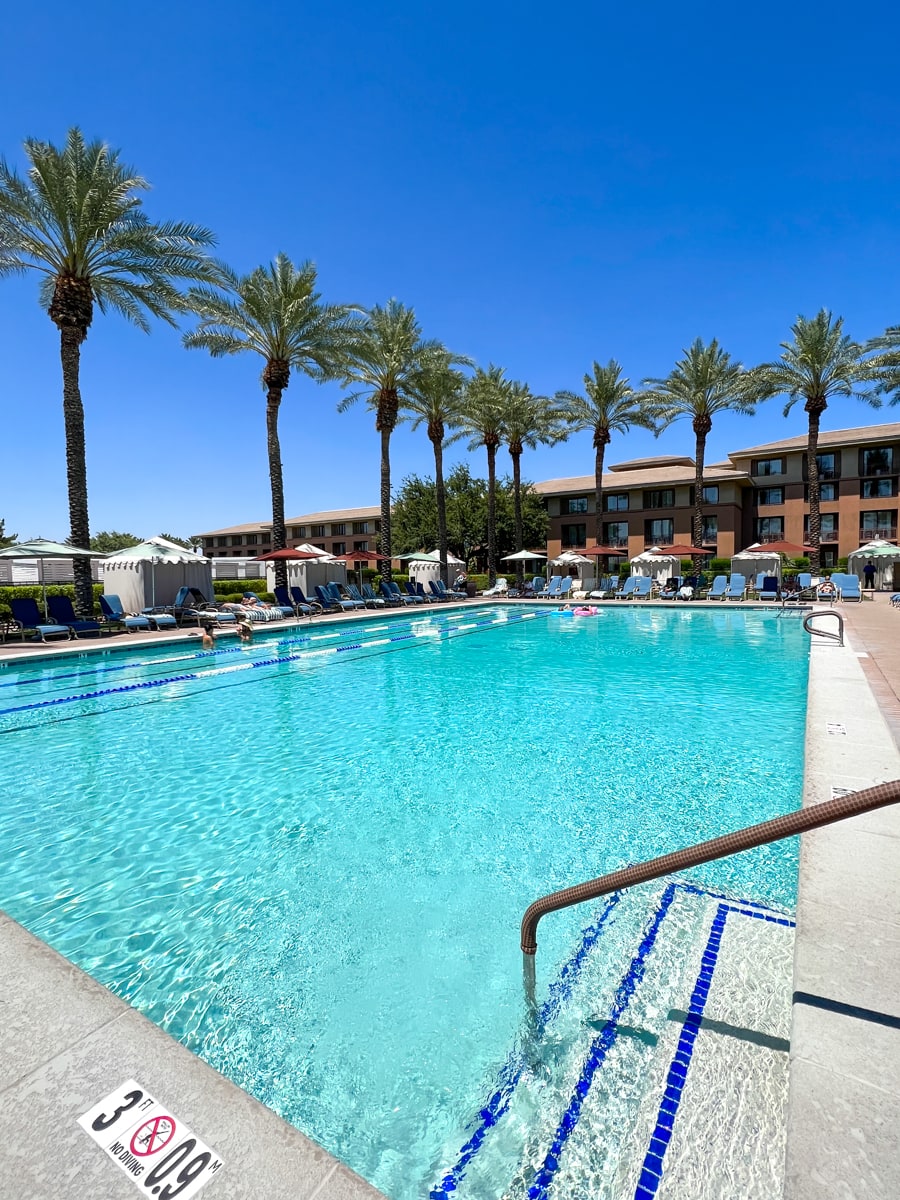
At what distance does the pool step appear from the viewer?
1973 mm

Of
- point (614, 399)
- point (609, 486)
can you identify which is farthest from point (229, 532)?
point (614, 399)

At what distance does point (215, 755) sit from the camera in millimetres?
7152

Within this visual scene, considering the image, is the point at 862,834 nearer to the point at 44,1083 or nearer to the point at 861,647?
the point at 44,1083

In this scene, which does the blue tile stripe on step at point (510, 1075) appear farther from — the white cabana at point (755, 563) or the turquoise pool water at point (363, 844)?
the white cabana at point (755, 563)

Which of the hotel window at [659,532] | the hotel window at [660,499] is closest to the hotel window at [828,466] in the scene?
the hotel window at [660,499]

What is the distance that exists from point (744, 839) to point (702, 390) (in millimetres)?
35178

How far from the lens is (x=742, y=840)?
189 centimetres

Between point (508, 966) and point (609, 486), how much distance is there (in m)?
46.2

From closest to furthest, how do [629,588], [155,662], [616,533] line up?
[155,662], [629,588], [616,533]

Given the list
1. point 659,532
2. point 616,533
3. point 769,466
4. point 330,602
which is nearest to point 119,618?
point 330,602

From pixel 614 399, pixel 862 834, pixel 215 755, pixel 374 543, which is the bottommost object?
pixel 215 755

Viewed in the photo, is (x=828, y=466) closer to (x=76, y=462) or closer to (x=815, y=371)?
(x=815, y=371)

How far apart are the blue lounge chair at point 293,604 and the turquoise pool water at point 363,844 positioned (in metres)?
10.7

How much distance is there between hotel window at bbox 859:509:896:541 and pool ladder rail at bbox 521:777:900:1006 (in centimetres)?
4708
